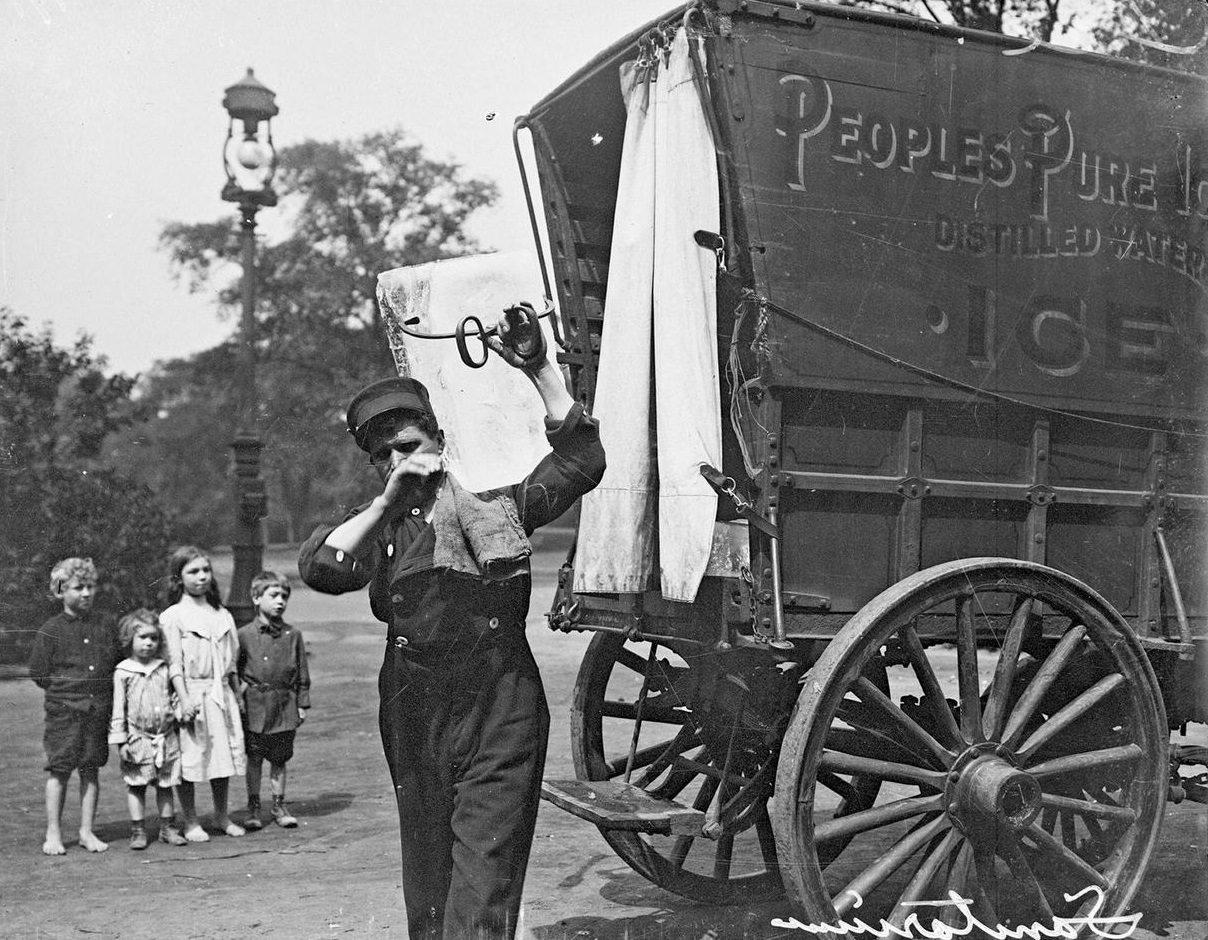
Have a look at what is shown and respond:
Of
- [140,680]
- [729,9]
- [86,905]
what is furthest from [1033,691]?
[140,680]

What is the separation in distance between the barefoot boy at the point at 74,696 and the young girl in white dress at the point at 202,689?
327 millimetres

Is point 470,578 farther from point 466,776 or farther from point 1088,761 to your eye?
point 1088,761

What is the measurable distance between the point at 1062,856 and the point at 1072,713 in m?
0.41

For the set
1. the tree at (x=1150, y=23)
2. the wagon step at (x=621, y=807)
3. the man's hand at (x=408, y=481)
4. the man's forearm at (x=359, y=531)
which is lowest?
the wagon step at (x=621, y=807)

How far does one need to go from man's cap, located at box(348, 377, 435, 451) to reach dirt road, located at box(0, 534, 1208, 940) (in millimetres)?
2072

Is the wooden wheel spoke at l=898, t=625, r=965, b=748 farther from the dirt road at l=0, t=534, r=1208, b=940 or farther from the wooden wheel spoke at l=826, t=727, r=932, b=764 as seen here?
the dirt road at l=0, t=534, r=1208, b=940

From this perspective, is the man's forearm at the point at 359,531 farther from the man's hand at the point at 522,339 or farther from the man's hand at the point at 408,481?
the man's hand at the point at 522,339

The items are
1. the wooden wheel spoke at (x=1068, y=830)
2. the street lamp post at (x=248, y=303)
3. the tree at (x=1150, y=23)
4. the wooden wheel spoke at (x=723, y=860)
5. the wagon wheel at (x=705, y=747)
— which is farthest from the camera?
the street lamp post at (x=248, y=303)

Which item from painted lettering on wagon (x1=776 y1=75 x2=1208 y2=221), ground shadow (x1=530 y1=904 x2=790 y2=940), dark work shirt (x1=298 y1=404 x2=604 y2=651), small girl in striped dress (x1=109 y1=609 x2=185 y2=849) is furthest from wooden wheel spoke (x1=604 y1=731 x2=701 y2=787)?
small girl in striped dress (x1=109 y1=609 x2=185 y2=849)

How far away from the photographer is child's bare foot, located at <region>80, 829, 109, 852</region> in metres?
5.88

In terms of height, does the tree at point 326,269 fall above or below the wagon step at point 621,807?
above

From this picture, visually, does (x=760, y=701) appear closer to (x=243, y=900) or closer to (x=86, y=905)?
(x=243, y=900)

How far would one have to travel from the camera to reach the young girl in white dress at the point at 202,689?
6.11 m
